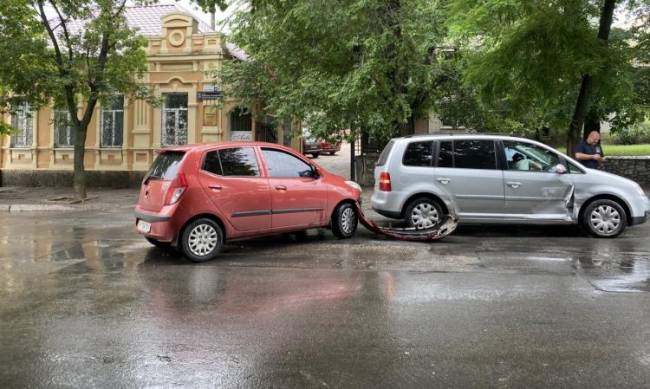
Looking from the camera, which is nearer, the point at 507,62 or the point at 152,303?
the point at 152,303

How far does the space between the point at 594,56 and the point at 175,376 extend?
10656mm

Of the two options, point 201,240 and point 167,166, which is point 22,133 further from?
point 201,240

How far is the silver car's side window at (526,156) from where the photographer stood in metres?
10.2

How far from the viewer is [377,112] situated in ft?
49.5

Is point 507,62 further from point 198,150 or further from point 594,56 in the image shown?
point 198,150

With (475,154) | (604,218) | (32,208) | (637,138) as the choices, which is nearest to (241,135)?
(32,208)

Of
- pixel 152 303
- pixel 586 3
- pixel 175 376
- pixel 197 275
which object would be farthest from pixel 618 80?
pixel 175 376

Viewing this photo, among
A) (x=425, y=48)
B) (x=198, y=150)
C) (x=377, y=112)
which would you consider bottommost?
(x=198, y=150)

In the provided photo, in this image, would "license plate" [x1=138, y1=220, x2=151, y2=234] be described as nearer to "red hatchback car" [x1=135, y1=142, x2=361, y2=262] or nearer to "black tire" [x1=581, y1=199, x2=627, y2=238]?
"red hatchback car" [x1=135, y1=142, x2=361, y2=262]

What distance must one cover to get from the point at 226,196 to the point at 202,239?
2.21ft

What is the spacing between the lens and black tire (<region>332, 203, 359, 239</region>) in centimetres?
983

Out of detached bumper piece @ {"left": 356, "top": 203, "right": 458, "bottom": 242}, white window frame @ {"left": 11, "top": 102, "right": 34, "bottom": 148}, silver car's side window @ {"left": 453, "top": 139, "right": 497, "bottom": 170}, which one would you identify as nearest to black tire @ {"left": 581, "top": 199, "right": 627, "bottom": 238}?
silver car's side window @ {"left": 453, "top": 139, "right": 497, "bottom": 170}

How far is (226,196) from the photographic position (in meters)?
8.35

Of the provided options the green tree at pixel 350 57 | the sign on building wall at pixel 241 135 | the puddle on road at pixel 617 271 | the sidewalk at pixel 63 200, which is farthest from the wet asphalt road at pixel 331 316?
the sign on building wall at pixel 241 135
